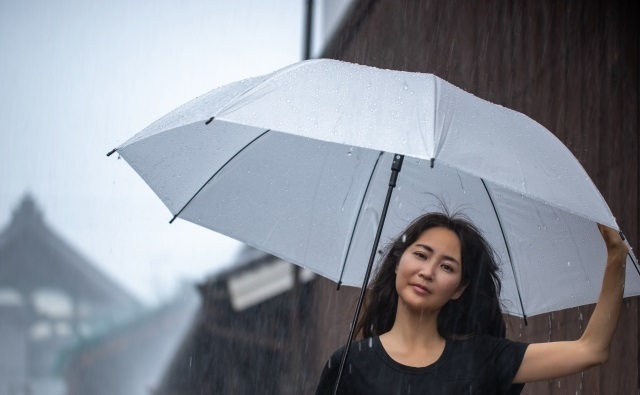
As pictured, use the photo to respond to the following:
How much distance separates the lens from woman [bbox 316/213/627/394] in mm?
3662

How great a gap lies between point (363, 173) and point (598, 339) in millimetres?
1190

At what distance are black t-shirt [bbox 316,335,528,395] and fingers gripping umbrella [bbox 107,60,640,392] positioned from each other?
33 cm

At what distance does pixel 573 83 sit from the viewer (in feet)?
19.4

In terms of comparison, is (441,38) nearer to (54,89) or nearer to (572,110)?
(572,110)

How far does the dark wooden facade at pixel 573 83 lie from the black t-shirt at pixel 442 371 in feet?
3.34

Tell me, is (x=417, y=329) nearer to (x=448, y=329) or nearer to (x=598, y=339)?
(x=448, y=329)

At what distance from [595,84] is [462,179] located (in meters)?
1.68

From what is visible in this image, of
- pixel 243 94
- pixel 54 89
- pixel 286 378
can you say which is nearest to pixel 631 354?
pixel 243 94

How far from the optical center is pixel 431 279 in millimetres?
3799

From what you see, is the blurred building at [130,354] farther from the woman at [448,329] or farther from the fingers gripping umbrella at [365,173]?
the woman at [448,329]

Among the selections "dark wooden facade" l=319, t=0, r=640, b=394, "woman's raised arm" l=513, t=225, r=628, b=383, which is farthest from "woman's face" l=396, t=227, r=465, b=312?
"dark wooden facade" l=319, t=0, r=640, b=394

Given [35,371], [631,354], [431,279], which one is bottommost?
[35,371]

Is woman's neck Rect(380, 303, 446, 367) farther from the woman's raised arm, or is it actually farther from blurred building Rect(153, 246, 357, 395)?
blurred building Rect(153, 246, 357, 395)

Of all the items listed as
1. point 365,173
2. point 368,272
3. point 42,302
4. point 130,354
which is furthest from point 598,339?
point 42,302
